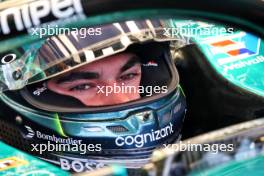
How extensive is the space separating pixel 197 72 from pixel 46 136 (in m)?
0.48

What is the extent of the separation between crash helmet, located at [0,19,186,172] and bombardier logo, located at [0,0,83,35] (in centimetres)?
36

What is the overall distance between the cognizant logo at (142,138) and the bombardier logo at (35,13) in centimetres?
48

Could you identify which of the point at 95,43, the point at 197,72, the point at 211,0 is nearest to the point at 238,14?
the point at 211,0

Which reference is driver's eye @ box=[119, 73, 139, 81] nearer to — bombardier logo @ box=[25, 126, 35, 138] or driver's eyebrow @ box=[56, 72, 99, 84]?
driver's eyebrow @ box=[56, 72, 99, 84]

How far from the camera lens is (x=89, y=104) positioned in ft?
3.44

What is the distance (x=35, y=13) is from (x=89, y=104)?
49cm

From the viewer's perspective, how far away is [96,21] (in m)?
0.56

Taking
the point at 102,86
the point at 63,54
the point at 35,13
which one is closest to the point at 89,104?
the point at 102,86

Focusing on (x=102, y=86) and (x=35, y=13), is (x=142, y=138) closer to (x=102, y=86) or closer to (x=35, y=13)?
(x=102, y=86)

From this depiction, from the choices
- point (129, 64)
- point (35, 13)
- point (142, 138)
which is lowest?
point (142, 138)

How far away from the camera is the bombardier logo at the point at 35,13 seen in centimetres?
55

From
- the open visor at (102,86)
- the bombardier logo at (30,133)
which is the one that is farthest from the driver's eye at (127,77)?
the bombardier logo at (30,133)

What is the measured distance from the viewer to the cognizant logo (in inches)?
39.8

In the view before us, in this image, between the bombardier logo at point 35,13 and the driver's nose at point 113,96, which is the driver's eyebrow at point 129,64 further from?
the bombardier logo at point 35,13
